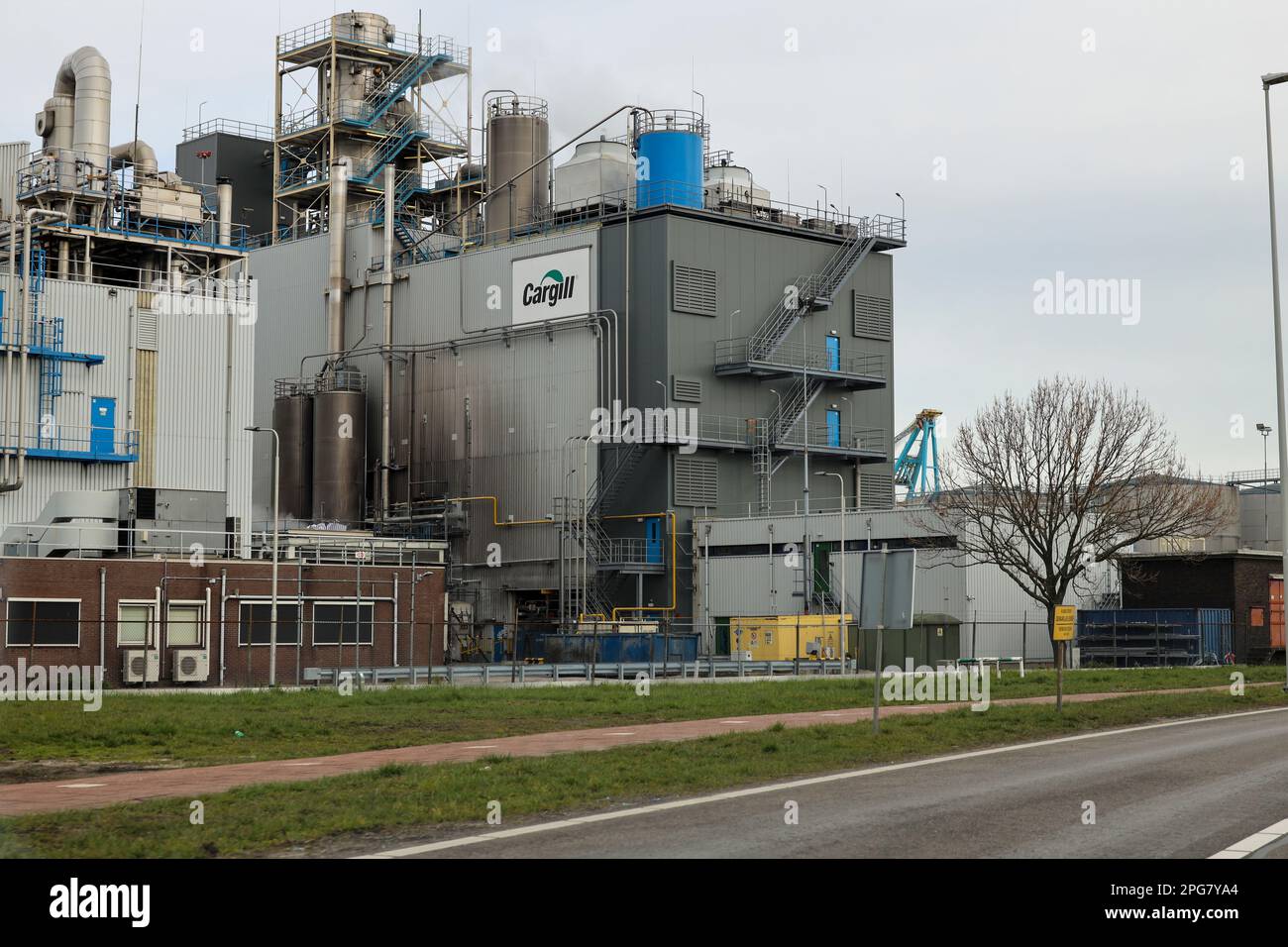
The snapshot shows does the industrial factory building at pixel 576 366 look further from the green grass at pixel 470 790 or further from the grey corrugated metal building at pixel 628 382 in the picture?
the green grass at pixel 470 790

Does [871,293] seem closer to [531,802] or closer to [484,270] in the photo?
[484,270]

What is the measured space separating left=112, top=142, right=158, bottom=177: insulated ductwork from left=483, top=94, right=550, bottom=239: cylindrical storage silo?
16.0 metres

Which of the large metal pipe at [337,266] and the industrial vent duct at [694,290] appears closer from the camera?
the industrial vent duct at [694,290]

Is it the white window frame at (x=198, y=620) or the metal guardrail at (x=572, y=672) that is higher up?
the white window frame at (x=198, y=620)

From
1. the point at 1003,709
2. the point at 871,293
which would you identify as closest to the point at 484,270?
the point at 871,293

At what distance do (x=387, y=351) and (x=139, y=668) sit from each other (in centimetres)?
2905

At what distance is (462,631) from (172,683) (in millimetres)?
21050

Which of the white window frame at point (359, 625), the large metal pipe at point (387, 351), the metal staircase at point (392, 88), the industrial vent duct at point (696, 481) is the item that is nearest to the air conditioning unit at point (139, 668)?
the white window frame at point (359, 625)

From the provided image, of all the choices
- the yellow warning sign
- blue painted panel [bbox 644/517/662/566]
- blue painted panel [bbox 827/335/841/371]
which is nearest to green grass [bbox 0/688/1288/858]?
the yellow warning sign

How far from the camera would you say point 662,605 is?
6353 cm

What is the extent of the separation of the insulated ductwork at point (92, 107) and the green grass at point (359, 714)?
28119mm

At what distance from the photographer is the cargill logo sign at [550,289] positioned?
2574 inches

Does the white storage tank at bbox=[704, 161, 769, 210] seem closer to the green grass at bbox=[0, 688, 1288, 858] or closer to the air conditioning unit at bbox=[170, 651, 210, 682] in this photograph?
the air conditioning unit at bbox=[170, 651, 210, 682]

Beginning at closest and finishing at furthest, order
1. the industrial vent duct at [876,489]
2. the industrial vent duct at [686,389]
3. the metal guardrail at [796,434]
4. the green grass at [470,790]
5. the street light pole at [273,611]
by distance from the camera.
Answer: the green grass at [470,790] → the street light pole at [273,611] → the industrial vent duct at [686,389] → the metal guardrail at [796,434] → the industrial vent duct at [876,489]
